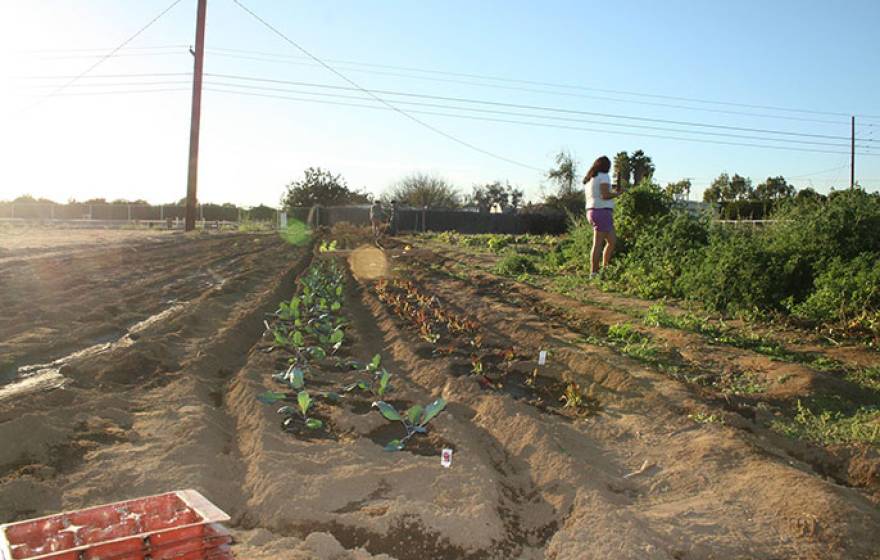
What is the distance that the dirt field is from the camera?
2916 mm

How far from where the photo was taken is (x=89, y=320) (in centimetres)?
736

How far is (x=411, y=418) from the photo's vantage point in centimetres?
414

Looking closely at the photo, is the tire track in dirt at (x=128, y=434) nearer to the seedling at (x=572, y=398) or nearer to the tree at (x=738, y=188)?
the seedling at (x=572, y=398)

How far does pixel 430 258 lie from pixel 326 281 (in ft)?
16.2

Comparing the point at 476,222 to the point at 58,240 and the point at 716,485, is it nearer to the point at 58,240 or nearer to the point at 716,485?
the point at 58,240

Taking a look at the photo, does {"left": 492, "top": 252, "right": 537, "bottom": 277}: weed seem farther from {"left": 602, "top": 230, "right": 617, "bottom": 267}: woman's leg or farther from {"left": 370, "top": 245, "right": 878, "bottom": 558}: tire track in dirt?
{"left": 370, "top": 245, "right": 878, "bottom": 558}: tire track in dirt

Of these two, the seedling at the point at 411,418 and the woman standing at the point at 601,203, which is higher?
the woman standing at the point at 601,203

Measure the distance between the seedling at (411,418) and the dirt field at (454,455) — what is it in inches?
3.3

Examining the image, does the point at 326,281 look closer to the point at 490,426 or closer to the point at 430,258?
the point at 430,258

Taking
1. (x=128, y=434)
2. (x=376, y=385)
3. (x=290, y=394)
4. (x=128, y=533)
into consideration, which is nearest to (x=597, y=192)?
(x=376, y=385)

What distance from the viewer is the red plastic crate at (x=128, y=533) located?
215cm

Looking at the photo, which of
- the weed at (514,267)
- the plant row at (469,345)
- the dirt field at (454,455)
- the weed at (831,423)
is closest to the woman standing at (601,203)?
the weed at (514,267)

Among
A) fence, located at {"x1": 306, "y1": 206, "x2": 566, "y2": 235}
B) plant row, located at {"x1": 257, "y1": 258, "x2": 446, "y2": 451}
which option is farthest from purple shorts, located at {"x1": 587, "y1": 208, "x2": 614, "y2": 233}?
fence, located at {"x1": 306, "y1": 206, "x2": 566, "y2": 235}

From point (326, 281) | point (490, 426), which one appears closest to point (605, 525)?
point (490, 426)
